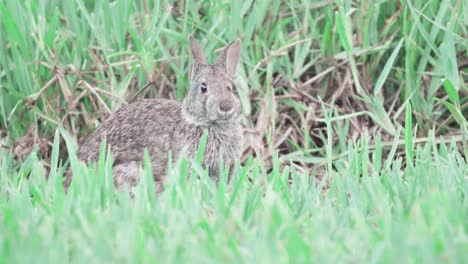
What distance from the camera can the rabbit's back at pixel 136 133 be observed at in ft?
15.6

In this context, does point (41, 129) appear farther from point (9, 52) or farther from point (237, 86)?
point (237, 86)

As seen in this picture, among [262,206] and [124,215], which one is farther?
[262,206]

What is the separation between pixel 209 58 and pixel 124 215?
244 centimetres

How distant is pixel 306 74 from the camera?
5.67 metres

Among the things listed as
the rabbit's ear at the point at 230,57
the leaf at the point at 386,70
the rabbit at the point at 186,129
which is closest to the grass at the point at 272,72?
the leaf at the point at 386,70

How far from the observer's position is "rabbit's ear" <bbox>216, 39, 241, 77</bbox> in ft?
15.7

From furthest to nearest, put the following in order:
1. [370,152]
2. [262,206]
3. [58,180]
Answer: [370,152] < [58,180] < [262,206]

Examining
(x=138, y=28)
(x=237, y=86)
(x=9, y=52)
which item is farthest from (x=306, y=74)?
(x=9, y=52)

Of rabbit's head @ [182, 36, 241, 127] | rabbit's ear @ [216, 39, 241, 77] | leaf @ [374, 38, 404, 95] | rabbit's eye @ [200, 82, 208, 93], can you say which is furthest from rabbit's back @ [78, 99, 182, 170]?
leaf @ [374, 38, 404, 95]

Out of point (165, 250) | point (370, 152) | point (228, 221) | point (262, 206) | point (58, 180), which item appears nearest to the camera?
point (165, 250)

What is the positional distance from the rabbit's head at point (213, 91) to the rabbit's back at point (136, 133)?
0.48ft

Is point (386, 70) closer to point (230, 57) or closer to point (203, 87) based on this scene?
point (230, 57)

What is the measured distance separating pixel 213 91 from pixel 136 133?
0.50m

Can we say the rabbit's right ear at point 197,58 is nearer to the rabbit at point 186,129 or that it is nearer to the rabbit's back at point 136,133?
the rabbit at point 186,129
